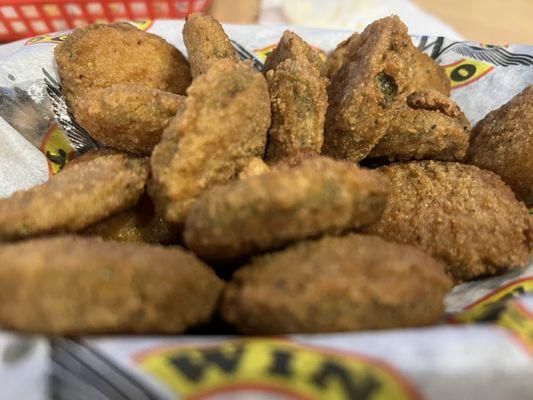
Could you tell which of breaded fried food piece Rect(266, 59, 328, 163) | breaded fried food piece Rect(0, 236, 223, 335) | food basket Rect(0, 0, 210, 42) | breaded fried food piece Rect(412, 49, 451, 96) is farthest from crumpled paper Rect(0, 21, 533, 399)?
food basket Rect(0, 0, 210, 42)

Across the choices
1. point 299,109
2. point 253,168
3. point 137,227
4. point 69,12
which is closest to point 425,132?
point 299,109

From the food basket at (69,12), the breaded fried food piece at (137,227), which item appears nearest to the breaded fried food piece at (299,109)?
the breaded fried food piece at (137,227)

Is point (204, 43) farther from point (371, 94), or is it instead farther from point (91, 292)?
point (91, 292)

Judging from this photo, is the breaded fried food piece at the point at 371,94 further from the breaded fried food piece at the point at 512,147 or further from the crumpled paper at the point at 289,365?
the crumpled paper at the point at 289,365

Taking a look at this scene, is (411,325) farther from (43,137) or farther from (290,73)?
(43,137)

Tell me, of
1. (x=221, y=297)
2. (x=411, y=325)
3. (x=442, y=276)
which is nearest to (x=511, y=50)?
(x=442, y=276)

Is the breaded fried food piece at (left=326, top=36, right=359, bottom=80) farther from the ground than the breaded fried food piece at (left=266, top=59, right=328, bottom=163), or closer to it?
farther from the ground

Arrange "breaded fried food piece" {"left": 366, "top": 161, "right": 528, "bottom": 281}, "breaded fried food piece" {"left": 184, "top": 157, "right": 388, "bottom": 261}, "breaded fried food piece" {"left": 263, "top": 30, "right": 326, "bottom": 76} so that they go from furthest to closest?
"breaded fried food piece" {"left": 263, "top": 30, "right": 326, "bottom": 76} < "breaded fried food piece" {"left": 366, "top": 161, "right": 528, "bottom": 281} < "breaded fried food piece" {"left": 184, "top": 157, "right": 388, "bottom": 261}

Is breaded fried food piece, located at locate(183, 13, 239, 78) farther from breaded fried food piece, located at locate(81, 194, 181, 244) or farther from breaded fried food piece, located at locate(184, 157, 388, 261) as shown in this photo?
breaded fried food piece, located at locate(184, 157, 388, 261)
